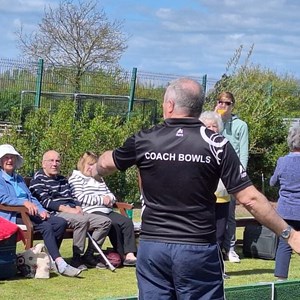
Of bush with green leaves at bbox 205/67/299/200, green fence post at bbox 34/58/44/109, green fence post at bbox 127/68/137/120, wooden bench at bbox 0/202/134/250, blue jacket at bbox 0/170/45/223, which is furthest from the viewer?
bush with green leaves at bbox 205/67/299/200

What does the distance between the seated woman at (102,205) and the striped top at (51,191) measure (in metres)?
0.13

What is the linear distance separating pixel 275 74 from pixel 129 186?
65.2ft

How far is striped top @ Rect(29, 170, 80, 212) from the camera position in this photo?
8.58m

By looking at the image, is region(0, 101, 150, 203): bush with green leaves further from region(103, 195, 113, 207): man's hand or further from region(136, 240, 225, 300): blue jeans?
region(136, 240, 225, 300): blue jeans

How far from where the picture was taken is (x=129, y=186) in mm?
12898

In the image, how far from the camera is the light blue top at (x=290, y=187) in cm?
709

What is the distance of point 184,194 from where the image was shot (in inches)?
165

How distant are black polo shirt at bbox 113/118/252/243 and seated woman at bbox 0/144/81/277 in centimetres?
390

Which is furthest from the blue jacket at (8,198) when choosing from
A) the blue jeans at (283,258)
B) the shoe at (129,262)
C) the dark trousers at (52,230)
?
the blue jeans at (283,258)

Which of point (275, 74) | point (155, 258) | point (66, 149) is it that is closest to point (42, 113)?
point (66, 149)

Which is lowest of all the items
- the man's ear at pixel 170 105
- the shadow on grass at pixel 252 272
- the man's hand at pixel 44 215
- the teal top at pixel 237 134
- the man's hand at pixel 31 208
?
the shadow on grass at pixel 252 272

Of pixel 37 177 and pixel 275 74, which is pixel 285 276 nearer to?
pixel 37 177

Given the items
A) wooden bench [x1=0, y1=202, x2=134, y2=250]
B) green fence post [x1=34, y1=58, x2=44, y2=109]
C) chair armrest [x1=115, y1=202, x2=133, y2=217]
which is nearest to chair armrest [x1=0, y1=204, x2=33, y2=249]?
wooden bench [x1=0, y1=202, x2=134, y2=250]

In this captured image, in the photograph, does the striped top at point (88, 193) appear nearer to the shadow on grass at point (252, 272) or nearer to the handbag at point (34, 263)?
the handbag at point (34, 263)
